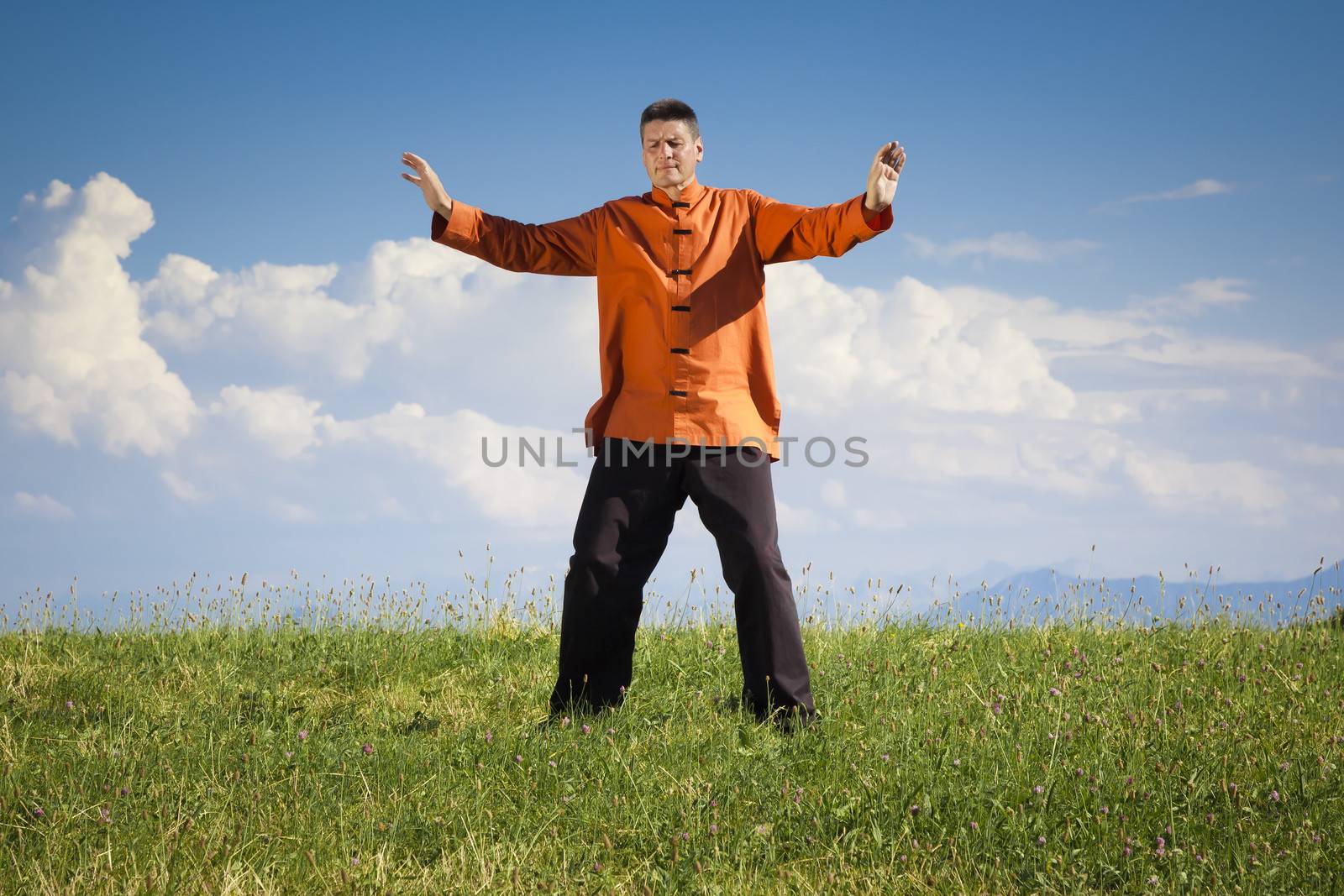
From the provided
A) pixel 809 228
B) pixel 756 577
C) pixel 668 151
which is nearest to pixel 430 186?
pixel 668 151

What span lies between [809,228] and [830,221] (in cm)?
14

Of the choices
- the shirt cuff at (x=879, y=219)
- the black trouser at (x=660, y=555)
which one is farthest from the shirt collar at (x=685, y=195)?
the black trouser at (x=660, y=555)

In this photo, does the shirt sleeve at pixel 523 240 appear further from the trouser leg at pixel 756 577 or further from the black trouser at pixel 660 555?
the trouser leg at pixel 756 577

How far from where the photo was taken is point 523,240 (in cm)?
554

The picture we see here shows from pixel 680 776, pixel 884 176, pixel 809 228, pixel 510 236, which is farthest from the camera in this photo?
pixel 510 236

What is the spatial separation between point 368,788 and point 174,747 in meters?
1.27

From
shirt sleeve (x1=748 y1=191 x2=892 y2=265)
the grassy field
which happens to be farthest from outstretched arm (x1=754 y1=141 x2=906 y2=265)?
the grassy field

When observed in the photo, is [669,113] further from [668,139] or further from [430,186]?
[430,186]

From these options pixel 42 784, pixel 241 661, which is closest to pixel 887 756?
pixel 42 784

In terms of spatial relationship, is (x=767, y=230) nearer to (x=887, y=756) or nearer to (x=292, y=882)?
(x=887, y=756)

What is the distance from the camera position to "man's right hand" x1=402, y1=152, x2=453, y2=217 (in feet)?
17.4

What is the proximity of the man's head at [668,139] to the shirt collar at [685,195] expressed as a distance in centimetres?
6

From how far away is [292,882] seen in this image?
3.58 m

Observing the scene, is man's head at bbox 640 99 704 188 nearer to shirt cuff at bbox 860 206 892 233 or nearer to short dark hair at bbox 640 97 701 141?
short dark hair at bbox 640 97 701 141
